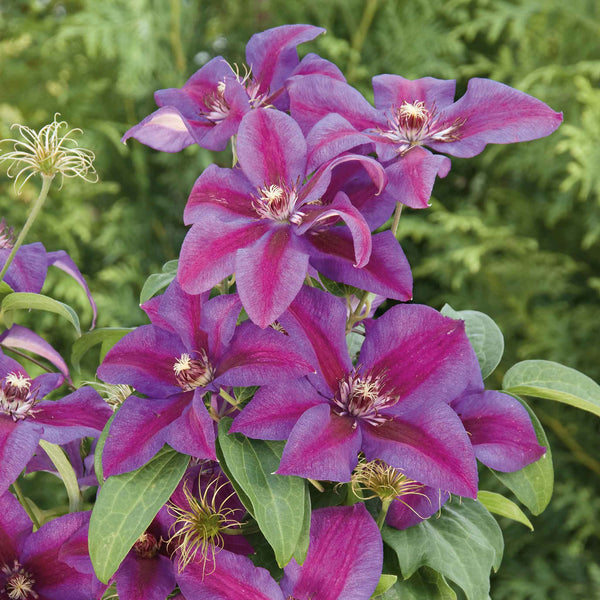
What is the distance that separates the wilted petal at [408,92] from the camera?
519mm

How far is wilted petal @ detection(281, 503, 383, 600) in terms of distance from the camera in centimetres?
41

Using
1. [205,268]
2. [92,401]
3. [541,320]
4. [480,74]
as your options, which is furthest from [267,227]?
[480,74]

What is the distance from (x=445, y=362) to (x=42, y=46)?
1832 mm

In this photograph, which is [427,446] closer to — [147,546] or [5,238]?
[147,546]

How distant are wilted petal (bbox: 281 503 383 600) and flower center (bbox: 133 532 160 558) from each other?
0.08 m

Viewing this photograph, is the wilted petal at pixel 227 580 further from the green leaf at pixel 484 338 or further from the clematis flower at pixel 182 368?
the green leaf at pixel 484 338

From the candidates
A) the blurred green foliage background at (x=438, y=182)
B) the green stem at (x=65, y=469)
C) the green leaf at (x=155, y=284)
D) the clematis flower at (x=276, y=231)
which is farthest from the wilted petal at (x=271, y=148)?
the blurred green foliage background at (x=438, y=182)

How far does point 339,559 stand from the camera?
0.42 metres

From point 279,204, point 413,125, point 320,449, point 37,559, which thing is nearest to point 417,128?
point 413,125

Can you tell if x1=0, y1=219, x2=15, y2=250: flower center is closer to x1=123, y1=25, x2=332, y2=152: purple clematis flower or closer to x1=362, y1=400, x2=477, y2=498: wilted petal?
x1=123, y1=25, x2=332, y2=152: purple clematis flower

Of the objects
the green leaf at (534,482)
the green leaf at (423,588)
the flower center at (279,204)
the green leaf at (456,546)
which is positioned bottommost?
the green leaf at (423,588)

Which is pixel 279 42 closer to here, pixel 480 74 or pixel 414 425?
pixel 414 425

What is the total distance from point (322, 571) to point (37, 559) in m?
0.18

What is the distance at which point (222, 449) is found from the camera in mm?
A: 398
